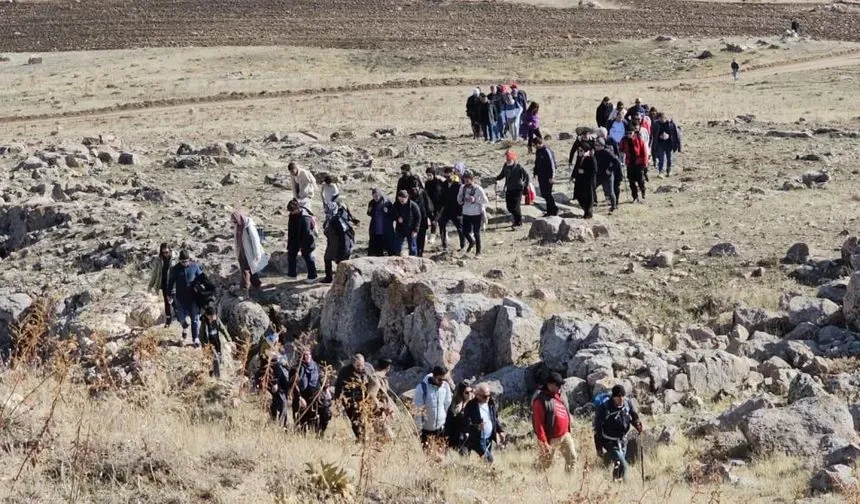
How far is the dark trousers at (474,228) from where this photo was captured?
1712 cm

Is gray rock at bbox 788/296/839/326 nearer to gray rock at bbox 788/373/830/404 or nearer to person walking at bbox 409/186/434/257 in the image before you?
gray rock at bbox 788/373/830/404

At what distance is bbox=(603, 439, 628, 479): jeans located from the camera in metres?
10.0

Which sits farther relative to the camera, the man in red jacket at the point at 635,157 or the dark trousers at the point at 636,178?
the dark trousers at the point at 636,178

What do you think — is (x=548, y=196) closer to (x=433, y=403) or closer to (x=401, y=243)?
(x=401, y=243)

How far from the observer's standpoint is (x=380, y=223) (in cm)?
1617

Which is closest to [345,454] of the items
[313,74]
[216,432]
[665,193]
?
[216,432]

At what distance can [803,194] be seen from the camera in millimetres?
20672

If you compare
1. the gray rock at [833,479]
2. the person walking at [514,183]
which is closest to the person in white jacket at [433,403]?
the gray rock at [833,479]

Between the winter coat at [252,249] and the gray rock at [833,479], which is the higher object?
the winter coat at [252,249]

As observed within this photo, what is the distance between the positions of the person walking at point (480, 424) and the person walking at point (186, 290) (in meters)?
5.02

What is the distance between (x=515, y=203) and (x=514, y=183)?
1.71ft

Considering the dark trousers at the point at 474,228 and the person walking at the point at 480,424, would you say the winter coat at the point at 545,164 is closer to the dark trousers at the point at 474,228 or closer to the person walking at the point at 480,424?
the dark trousers at the point at 474,228

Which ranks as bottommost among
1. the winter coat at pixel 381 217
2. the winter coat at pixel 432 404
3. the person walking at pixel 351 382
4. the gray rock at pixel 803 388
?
the gray rock at pixel 803 388

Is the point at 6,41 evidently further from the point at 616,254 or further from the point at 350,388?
the point at 350,388
